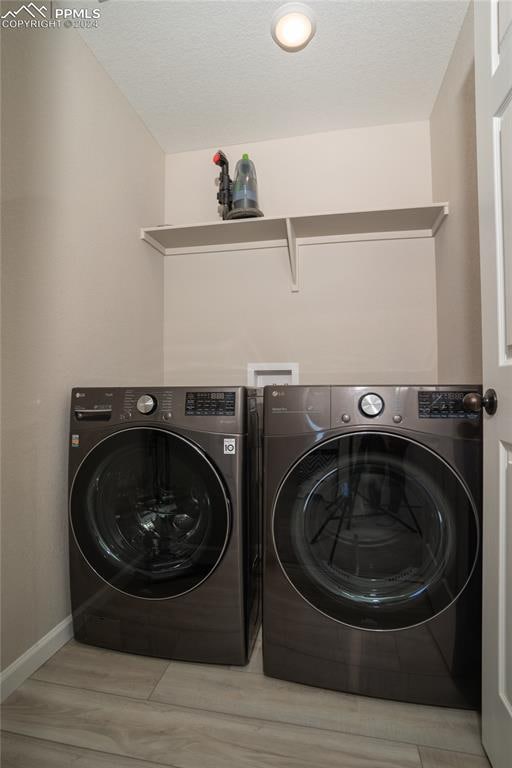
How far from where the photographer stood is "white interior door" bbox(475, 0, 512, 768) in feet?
2.80

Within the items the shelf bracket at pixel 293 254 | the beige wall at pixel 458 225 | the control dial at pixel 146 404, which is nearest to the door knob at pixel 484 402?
the beige wall at pixel 458 225

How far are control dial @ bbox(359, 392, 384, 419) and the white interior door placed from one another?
0.88ft

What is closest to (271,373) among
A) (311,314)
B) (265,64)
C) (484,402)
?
(311,314)

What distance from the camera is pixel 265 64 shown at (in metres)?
Answer: 1.63

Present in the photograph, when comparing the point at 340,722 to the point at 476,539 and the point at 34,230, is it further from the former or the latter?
the point at 34,230

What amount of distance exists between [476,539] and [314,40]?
191 cm

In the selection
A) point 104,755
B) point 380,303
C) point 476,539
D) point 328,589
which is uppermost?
point 380,303

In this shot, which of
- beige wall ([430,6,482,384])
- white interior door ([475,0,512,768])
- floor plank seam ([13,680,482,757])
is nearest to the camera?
white interior door ([475,0,512,768])

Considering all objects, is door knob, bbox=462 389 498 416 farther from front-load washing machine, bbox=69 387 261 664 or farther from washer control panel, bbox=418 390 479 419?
front-load washing machine, bbox=69 387 261 664

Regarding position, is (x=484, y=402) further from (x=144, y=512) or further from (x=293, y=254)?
(x=293, y=254)

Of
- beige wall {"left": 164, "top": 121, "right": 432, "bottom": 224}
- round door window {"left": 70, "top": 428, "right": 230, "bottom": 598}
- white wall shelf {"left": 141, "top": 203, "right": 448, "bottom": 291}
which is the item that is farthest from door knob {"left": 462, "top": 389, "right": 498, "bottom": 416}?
beige wall {"left": 164, "top": 121, "right": 432, "bottom": 224}

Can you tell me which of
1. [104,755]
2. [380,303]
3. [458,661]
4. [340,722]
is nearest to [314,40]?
[380,303]

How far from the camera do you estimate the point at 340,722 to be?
41.2 inches

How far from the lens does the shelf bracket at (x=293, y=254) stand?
1.85 meters
